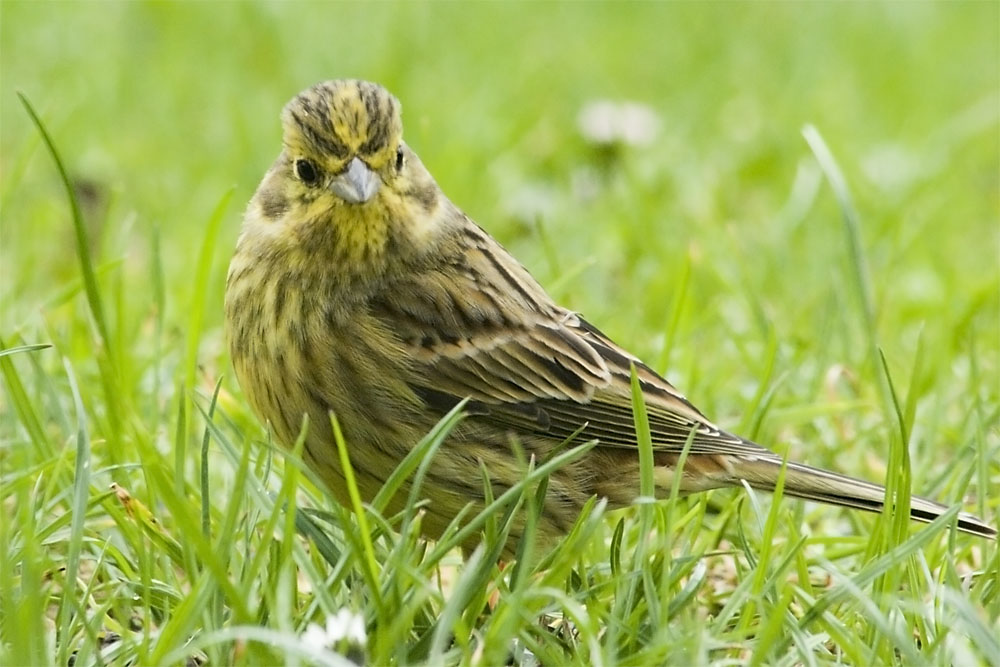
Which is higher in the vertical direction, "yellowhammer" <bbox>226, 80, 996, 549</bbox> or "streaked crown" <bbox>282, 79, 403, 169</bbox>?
"streaked crown" <bbox>282, 79, 403, 169</bbox>

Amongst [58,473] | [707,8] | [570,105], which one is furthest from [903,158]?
[58,473]

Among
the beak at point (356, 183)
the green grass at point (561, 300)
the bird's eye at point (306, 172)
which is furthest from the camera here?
the bird's eye at point (306, 172)

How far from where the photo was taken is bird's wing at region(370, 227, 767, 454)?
12.2 feet

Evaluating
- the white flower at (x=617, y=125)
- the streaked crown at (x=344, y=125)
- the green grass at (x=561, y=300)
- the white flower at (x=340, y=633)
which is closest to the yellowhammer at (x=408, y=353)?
the streaked crown at (x=344, y=125)

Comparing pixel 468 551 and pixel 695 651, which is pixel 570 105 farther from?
pixel 695 651

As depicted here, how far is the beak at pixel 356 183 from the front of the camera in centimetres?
351

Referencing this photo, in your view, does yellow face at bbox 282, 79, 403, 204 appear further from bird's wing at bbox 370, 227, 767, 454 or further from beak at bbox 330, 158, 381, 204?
bird's wing at bbox 370, 227, 767, 454

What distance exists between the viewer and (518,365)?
3.87 meters

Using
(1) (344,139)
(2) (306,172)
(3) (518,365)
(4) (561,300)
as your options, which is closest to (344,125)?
(1) (344,139)

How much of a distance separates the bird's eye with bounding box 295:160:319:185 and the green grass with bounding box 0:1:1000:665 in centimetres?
54

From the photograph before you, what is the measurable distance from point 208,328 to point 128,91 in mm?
2734

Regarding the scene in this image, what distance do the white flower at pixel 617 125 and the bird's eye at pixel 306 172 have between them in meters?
3.21

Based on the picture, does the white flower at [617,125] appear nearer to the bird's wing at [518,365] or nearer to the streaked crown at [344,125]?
the bird's wing at [518,365]

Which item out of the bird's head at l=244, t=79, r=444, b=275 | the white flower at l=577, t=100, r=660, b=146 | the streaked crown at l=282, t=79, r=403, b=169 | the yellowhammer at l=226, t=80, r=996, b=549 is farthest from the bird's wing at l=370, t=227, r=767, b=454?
the white flower at l=577, t=100, r=660, b=146
